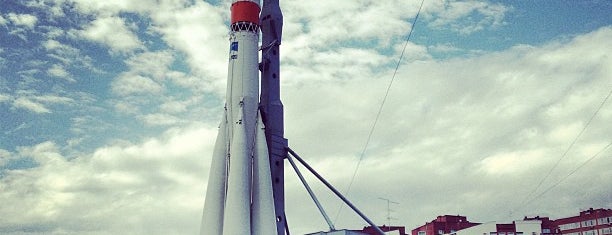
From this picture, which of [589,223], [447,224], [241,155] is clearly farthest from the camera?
[589,223]

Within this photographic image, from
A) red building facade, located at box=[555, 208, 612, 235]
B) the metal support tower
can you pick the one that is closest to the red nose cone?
the metal support tower

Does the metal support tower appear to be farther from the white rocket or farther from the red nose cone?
the red nose cone

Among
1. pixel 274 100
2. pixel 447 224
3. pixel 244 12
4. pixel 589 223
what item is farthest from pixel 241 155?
pixel 589 223

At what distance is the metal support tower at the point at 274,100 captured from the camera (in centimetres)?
2578

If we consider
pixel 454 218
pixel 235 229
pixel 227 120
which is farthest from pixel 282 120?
pixel 454 218

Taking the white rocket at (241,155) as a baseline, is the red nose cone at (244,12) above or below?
above

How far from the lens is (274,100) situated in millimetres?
26859

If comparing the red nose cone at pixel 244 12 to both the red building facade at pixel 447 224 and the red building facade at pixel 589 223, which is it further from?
the red building facade at pixel 589 223

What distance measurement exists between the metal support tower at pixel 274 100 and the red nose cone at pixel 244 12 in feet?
6.98

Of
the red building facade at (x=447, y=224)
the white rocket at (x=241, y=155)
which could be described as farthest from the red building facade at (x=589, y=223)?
the white rocket at (x=241, y=155)

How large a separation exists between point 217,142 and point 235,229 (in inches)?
176

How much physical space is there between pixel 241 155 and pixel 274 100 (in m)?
4.76

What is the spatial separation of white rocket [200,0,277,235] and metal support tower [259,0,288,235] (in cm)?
173

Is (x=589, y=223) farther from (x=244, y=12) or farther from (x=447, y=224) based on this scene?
(x=244, y=12)
